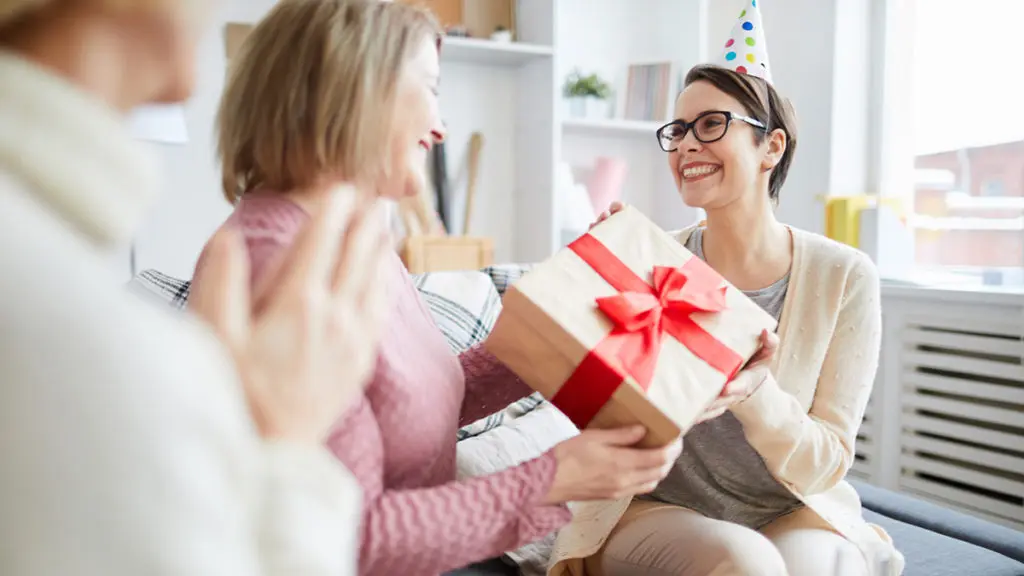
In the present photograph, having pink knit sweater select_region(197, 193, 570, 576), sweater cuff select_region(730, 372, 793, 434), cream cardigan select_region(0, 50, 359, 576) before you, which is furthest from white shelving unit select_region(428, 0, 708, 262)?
cream cardigan select_region(0, 50, 359, 576)

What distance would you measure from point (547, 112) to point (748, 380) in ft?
6.10

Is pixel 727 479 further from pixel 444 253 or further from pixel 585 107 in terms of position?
pixel 585 107

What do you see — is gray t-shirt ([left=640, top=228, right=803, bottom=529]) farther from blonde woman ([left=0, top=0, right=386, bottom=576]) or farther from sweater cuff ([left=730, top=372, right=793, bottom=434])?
blonde woman ([left=0, top=0, right=386, bottom=576])

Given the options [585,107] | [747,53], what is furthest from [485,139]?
[747,53]

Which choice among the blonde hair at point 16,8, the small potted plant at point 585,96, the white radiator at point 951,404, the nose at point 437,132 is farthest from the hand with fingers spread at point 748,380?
the small potted plant at point 585,96

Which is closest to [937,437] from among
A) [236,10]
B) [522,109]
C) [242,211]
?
[522,109]

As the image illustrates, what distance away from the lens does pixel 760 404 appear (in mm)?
1093

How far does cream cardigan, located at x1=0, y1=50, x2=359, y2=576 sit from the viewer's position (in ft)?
1.00

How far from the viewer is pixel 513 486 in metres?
0.73

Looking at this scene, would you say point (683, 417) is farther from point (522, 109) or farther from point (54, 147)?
point (522, 109)

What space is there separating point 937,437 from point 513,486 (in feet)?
7.38

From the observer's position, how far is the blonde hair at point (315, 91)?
2.29 ft

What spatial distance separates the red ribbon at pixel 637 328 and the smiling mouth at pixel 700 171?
451mm

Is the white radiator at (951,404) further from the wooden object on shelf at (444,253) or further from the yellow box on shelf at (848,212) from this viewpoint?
the wooden object on shelf at (444,253)
